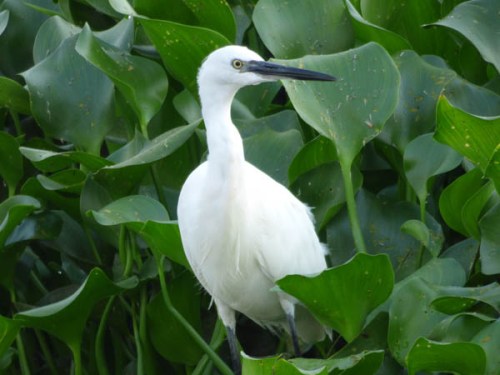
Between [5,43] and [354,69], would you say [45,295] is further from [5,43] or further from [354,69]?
[354,69]

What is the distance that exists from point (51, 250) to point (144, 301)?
2.20ft

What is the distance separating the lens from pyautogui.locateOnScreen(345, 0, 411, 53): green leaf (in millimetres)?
3439

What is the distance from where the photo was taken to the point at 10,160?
3.66 m

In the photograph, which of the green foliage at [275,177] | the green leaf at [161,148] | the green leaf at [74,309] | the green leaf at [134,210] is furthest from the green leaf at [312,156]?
the green leaf at [74,309]

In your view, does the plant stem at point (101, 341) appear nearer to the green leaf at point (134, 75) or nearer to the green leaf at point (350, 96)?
the green leaf at point (134, 75)

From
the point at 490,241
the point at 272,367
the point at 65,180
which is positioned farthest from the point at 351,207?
the point at 65,180

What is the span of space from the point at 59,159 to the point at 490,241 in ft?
3.59

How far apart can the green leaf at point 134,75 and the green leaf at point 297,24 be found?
32 centimetres

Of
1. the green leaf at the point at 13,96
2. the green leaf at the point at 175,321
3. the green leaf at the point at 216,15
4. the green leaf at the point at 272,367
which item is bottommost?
the green leaf at the point at 175,321

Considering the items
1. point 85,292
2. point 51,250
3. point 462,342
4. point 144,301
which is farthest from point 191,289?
point 462,342

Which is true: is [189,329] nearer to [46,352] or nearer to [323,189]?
[323,189]

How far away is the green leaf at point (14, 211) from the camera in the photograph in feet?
10.7

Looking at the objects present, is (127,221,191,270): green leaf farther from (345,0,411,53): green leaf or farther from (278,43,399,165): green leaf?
(345,0,411,53): green leaf

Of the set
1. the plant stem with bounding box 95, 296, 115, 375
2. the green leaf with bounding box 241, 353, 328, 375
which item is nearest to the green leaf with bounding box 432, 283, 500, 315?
the green leaf with bounding box 241, 353, 328, 375
